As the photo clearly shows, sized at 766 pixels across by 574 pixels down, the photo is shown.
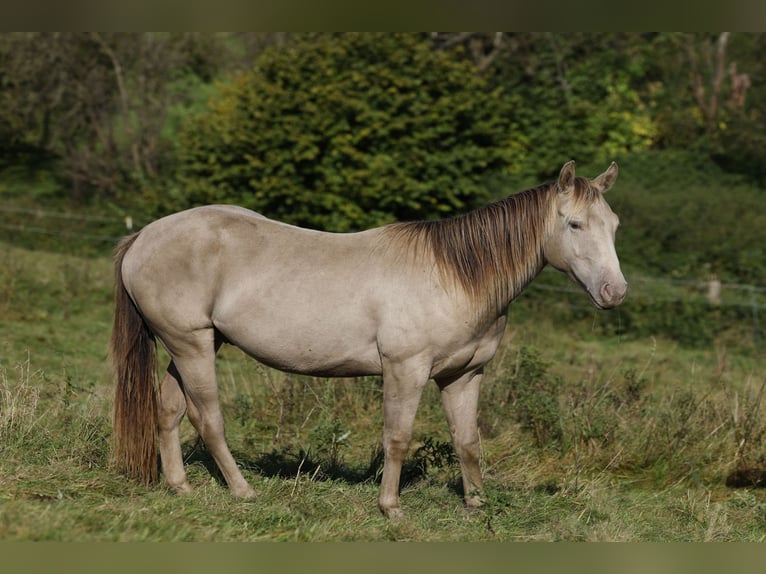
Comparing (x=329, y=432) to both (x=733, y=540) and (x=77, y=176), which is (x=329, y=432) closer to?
(x=733, y=540)

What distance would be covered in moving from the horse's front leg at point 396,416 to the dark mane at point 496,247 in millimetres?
560

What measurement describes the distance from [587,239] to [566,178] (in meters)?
0.37

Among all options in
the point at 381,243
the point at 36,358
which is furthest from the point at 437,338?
the point at 36,358

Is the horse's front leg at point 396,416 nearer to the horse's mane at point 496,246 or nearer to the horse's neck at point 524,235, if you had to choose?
the horse's mane at point 496,246

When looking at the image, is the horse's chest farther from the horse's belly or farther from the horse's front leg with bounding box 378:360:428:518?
the horse's belly

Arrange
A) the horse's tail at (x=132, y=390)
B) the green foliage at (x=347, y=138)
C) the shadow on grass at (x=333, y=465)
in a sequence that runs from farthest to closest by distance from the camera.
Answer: the green foliage at (x=347, y=138) → the shadow on grass at (x=333, y=465) → the horse's tail at (x=132, y=390)

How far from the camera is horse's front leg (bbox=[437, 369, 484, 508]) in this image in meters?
5.46

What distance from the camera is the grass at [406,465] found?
480 centimetres

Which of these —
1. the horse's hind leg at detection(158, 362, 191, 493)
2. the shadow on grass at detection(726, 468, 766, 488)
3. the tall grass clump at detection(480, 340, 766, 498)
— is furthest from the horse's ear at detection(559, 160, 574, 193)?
the shadow on grass at detection(726, 468, 766, 488)

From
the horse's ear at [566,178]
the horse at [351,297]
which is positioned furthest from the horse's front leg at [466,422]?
the horse's ear at [566,178]

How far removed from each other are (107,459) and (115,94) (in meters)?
15.5

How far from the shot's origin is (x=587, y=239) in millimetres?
4926

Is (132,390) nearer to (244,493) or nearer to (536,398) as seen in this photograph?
(244,493)

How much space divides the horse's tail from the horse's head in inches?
100
